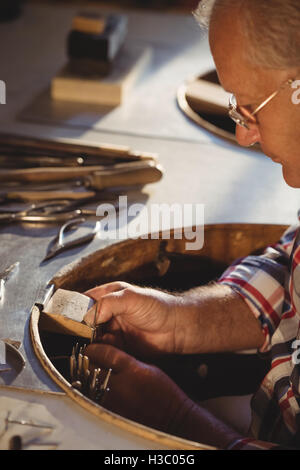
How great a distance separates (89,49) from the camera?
235 centimetres

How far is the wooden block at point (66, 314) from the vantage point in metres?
1.28

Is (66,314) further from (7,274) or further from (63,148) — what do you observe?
(63,148)

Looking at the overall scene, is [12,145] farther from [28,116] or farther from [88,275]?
[88,275]

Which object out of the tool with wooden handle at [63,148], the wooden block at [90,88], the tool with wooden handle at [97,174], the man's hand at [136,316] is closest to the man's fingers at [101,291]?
the man's hand at [136,316]

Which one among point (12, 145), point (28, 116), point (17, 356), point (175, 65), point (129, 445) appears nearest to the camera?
point (129, 445)

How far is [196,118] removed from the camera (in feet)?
7.29

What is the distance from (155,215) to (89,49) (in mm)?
952

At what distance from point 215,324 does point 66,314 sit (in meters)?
0.36

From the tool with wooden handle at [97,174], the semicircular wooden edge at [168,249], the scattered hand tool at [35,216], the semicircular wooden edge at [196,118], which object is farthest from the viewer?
the semicircular wooden edge at [196,118]

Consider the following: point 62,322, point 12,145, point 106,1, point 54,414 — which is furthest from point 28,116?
point 106,1

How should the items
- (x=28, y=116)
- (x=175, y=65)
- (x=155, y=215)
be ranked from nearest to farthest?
(x=155, y=215) < (x=28, y=116) < (x=175, y=65)

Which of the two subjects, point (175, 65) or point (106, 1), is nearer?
point (175, 65)

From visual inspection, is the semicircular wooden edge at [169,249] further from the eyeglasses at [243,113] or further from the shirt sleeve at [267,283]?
the eyeglasses at [243,113]

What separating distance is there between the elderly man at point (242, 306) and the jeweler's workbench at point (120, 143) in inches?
6.9
